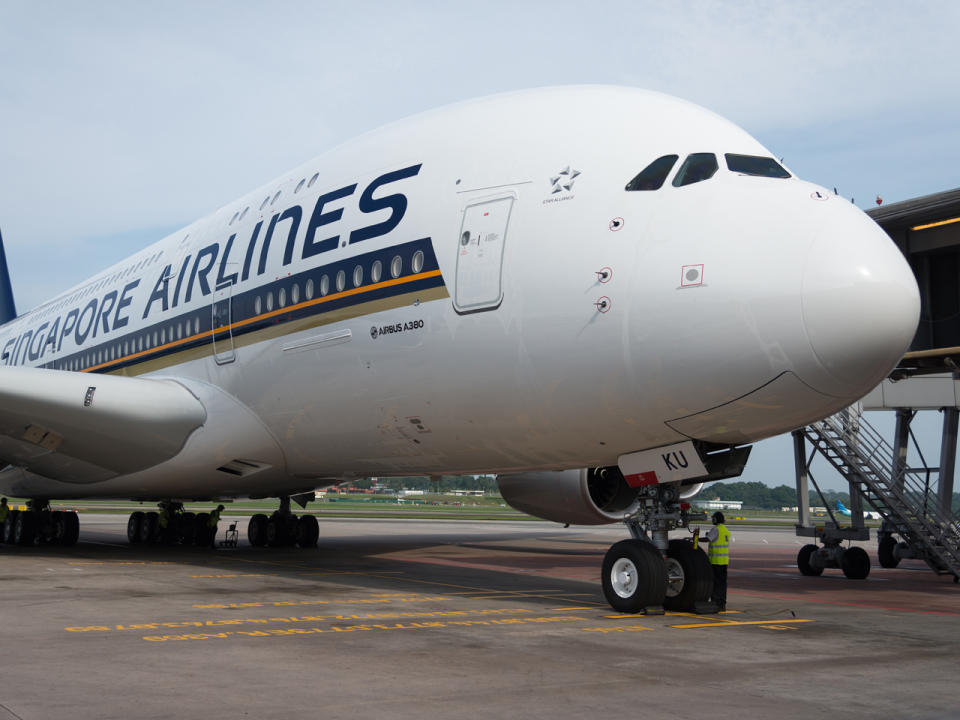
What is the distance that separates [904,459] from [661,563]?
10.1 m

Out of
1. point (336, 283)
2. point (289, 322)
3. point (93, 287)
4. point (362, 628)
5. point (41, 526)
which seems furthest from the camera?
point (41, 526)

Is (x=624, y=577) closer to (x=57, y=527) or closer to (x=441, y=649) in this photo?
(x=441, y=649)

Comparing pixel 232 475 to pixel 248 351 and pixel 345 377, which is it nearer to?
pixel 248 351

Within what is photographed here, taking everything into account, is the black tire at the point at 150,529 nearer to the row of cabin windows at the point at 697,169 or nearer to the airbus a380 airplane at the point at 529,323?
the airbus a380 airplane at the point at 529,323

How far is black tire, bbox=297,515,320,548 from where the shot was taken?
1744 centimetres

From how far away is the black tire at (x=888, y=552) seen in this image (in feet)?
52.9

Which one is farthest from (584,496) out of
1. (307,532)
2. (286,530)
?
(286,530)

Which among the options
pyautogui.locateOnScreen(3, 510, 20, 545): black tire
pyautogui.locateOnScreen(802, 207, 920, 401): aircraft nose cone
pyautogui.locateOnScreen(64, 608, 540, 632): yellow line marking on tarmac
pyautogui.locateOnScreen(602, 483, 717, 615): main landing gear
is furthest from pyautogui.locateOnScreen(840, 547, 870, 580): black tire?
pyautogui.locateOnScreen(3, 510, 20, 545): black tire

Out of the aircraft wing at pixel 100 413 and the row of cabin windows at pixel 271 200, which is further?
the aircraft wing at pixel 100 413

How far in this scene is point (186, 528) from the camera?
18125mm

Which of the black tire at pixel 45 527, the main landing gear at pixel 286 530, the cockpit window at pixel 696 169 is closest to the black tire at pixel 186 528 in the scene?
the main landing gear at pixel 286 530

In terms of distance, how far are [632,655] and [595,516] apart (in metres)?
6.29

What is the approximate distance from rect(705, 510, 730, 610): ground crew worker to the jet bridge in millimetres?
4636

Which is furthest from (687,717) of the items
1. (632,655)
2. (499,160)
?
(499,160)
